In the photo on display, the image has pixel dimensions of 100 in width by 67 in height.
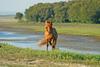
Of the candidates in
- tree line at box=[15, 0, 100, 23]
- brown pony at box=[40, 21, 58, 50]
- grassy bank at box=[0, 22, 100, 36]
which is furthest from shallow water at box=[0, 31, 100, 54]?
tree line at box=[15, 0, 100, 23]

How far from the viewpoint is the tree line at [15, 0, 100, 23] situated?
80.8 metres

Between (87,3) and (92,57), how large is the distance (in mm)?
71563

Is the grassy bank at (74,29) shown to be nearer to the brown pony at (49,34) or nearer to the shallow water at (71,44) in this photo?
the shallow water at (71,44)

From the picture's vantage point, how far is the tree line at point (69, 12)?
80.8 metres

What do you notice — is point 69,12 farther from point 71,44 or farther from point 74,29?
point 71,44

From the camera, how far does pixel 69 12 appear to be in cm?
8688

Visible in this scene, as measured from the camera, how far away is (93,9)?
80.5 meters

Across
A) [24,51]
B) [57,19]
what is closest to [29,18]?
[57,19]

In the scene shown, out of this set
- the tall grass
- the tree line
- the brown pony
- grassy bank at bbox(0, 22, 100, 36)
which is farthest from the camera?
the tree line

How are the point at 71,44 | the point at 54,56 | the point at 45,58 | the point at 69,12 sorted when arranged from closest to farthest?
the point at 45,58 → the point at 54,56 → the point at 71,44 → the point at 69,12

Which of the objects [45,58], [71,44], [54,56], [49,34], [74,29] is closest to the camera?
[45,58]

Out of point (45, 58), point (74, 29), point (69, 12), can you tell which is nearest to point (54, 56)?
point (45, 58)

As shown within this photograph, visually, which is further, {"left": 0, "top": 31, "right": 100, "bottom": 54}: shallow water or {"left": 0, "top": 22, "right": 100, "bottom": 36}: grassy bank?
{"left": 0, "top": 22, "right": 100, "bottom": 36}: grassy bank

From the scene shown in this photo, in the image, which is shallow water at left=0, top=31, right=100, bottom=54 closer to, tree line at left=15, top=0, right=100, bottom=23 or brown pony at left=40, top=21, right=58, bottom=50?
brown pony at left=40, top=21, right=58, bottom=50
